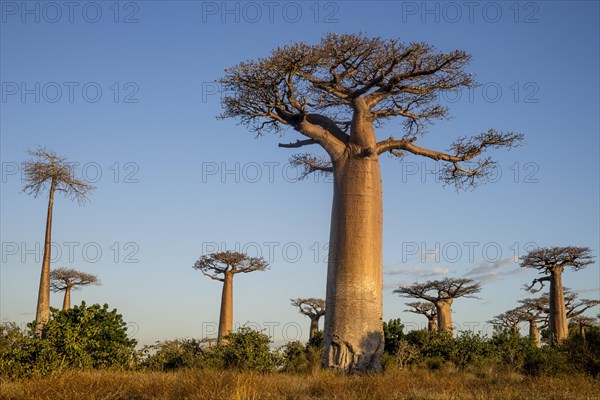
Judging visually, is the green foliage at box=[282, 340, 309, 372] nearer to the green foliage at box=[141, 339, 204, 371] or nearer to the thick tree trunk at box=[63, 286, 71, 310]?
the green foliage at box=[141, 339, 204, 371]

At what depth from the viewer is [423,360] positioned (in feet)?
45.2

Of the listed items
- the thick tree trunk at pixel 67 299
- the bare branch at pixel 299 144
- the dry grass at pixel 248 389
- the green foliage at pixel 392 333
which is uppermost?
the bare branch at pixel 299 144

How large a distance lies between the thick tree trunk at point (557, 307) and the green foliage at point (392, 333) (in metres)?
7.58

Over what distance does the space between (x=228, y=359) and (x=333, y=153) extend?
431cm

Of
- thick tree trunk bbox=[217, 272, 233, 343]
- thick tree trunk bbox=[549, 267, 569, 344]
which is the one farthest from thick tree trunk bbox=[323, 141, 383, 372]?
thick tree trunk bbox=[217, 272, 233, 343]

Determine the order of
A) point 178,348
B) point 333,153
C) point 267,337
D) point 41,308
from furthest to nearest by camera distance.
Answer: point 41,308 < point 178,348 < point 267,337 < point 333,153

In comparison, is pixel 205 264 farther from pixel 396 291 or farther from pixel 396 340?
pixel 396 340

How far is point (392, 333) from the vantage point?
55.5ft

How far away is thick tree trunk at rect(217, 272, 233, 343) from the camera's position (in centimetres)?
2405

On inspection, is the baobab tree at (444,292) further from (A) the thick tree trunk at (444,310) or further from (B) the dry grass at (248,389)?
(B) the dry grass at (248,389)

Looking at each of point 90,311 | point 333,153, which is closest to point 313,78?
point 333,153

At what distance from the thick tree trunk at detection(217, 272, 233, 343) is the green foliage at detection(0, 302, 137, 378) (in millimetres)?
11755

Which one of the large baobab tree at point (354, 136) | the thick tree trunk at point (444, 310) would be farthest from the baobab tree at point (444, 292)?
the large baobab tree at point (354, 136)

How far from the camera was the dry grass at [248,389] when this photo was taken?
7059mm
